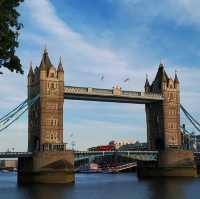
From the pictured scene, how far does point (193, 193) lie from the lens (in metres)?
59.1

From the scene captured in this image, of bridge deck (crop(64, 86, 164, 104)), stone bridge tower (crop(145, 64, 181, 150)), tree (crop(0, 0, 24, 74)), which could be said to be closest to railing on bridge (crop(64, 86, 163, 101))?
bridge deck (crop(64, 86, 164, 104))

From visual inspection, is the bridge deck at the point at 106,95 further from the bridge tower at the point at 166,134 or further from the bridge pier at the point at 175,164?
the bridge pier at the point at 175,164

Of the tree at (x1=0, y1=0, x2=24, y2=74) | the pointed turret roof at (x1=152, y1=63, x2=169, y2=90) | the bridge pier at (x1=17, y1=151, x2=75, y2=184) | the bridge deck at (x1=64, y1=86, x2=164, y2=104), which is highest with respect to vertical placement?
the pointed turret roof at (x1=152, y1=63, x2=169, y2=90)

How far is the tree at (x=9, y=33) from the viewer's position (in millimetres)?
21409

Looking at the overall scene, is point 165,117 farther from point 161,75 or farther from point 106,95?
point 106,95

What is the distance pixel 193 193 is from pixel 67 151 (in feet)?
98.6

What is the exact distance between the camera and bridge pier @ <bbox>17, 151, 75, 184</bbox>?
264ft

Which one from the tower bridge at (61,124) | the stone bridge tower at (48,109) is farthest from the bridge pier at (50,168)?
the stone bridge tower at (48,109)

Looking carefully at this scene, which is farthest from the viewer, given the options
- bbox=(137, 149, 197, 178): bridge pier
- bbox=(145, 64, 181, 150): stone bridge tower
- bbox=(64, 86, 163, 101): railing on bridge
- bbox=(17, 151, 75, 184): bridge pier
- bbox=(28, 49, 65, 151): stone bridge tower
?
bbox=(145, 64, 181, 150): stone bridge tower

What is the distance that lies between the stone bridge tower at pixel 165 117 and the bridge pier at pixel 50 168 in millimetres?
26422

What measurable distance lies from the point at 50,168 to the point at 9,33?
6108 centimetres

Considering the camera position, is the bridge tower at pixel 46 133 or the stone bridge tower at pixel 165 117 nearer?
the bridge tower at pixel 46 133

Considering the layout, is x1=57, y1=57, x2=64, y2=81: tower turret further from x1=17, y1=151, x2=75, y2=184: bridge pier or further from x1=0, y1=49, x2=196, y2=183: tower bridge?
x1=17, y1=151, x2=75, y2=184: bridge pier

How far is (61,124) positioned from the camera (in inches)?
3538
